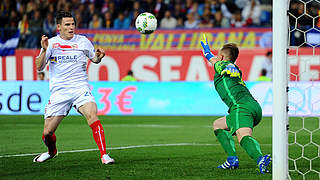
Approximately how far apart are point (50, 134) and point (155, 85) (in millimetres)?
9669

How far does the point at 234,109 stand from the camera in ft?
24.9

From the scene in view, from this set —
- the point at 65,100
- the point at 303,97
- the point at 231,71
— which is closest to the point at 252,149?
the point at 231,71

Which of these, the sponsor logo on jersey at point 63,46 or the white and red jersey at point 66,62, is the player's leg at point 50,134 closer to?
the white and red jersey at point 66,62

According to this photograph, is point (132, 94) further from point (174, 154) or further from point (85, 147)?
point (174, 154)

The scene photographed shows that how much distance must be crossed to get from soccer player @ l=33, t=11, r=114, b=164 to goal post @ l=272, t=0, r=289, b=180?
3.13 metres

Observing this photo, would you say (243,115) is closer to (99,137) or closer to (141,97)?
(99,137)

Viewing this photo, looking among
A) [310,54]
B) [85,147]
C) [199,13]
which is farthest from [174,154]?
[199,13]

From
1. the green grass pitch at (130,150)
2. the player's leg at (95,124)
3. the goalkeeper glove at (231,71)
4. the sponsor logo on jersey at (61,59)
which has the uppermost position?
the sponsor logo on jersey at (61,59)

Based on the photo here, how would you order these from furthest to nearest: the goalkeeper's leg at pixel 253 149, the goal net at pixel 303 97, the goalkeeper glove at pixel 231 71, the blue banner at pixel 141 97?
the blue banner at pixel 141 97 → the goalkeeper glove at pixel 231 71 → the goal net at pixel 303 97 → the goalkeeper's leg at pixel 253 149

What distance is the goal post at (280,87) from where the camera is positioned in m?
5.94

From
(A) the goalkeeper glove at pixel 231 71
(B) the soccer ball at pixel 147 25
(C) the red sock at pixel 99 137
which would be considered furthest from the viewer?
(B) the soccer ball at pixel 147 25

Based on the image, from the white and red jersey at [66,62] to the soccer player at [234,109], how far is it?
5.74 ft

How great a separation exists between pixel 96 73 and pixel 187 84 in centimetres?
466

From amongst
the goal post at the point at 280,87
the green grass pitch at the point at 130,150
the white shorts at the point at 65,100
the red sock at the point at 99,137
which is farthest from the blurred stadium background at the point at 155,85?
the goal post at the point at 280,87
